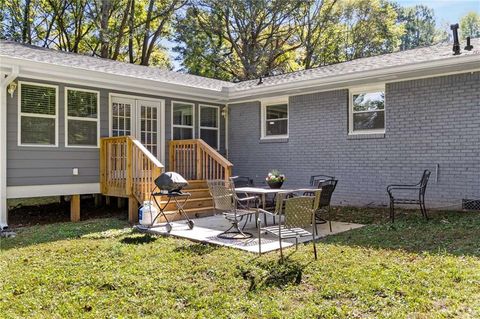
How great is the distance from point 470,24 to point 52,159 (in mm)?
31914

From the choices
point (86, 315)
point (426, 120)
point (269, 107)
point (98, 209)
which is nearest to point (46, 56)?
point (98, 209)

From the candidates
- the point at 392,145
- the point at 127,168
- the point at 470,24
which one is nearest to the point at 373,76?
the point at 392,145

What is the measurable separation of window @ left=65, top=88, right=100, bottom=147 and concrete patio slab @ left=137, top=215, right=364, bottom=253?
2.85 metres

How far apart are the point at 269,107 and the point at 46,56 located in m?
5.57

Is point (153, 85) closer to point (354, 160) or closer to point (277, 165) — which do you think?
point (277, 165)

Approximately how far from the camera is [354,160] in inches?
360

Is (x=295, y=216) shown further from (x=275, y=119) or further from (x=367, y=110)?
(x=275, y=119)

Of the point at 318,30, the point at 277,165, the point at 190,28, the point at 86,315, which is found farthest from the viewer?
the point at 318,30

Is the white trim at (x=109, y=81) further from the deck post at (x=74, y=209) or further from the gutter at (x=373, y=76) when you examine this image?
the deck post at (x=74, y=209)

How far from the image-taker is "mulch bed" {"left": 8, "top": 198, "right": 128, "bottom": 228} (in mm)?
8345

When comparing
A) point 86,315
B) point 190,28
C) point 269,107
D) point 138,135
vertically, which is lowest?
point 86,315

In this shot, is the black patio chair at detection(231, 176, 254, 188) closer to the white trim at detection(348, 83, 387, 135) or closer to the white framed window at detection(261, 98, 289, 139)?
the white framed window at detection(261, 98, 289, 139)

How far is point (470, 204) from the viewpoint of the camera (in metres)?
7.59

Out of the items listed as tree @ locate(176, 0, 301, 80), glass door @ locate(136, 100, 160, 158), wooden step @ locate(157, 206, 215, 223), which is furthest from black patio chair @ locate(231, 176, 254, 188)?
tree @ locate(176, 0, 301, 80)
